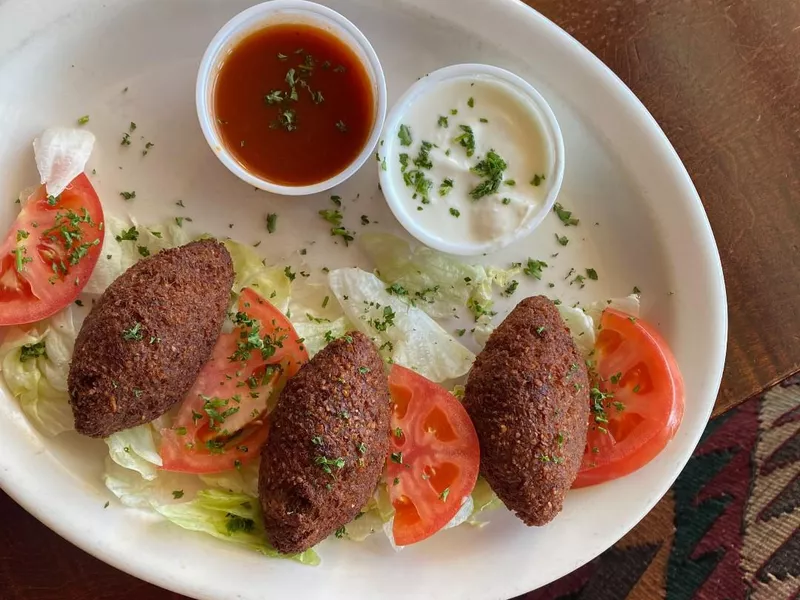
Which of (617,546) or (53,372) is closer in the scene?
(53,372)

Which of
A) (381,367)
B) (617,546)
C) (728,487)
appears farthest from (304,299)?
(728,487)

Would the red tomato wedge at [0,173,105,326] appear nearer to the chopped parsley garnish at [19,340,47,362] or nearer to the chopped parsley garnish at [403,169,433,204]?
the chopped parsley garnish at [19,340,47,362]

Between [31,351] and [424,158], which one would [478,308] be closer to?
[424,158]

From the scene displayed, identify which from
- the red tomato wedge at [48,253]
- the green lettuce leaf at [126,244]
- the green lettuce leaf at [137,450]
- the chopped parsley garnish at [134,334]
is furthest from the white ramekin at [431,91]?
the green lettuce leaf at [137,450]

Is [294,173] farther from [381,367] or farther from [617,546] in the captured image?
[617,546]

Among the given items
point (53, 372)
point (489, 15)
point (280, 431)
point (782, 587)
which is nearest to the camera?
point (280, 431)

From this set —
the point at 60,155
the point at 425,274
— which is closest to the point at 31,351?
the point at 60,155

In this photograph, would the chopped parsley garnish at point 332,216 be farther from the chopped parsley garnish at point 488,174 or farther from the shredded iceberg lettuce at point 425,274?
the chopped parsley garnish at point 488,174
